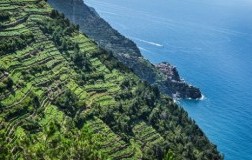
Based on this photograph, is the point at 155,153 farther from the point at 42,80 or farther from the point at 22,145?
the point at 22,145

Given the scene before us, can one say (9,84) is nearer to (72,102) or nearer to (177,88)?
(72,102)

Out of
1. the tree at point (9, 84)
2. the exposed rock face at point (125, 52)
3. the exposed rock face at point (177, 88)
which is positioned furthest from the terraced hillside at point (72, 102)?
the exposed rock face at point (125, 52)

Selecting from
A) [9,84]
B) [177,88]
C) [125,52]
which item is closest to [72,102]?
[9,84]

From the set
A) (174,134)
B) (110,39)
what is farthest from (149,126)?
(110,39)

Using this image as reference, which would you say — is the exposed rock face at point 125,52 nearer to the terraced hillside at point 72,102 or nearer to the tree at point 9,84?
the terraced hillside at point 72,102

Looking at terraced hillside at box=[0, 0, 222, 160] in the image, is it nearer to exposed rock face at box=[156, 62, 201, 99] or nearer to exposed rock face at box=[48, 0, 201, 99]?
exposed rock face at box=[156, 62, 201, 99]
